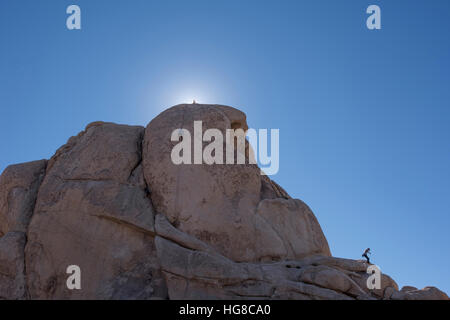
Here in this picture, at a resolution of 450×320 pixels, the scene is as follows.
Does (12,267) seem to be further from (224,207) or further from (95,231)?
(224,207)

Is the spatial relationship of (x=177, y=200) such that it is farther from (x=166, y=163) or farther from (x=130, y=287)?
(x=130, y=287)

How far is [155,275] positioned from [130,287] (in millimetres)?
470

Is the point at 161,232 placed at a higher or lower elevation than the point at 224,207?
lower

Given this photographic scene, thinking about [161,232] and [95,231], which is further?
[95,231]

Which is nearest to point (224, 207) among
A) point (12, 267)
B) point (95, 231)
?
point (95, 231)

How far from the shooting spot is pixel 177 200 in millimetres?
8766

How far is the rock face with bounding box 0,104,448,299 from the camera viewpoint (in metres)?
7.63

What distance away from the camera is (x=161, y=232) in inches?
324

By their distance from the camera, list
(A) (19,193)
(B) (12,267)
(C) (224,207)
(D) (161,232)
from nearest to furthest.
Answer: (D) (161,232) → (B) (12,267) → (C) (224,207) → (A) (19,193)

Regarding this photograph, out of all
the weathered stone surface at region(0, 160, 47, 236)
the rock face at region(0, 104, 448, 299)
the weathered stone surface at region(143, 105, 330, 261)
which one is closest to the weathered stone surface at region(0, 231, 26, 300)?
the rock face at region(0, 104, 448, 299)

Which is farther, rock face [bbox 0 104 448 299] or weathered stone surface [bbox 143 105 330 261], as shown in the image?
weathered stone surface [bbox 143 105 330 261]

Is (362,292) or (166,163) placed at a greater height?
(166,163)

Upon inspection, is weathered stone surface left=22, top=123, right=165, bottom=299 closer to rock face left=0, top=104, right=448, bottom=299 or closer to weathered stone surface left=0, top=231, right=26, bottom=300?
rock face left=0, top=104, right=448, bottom=299
